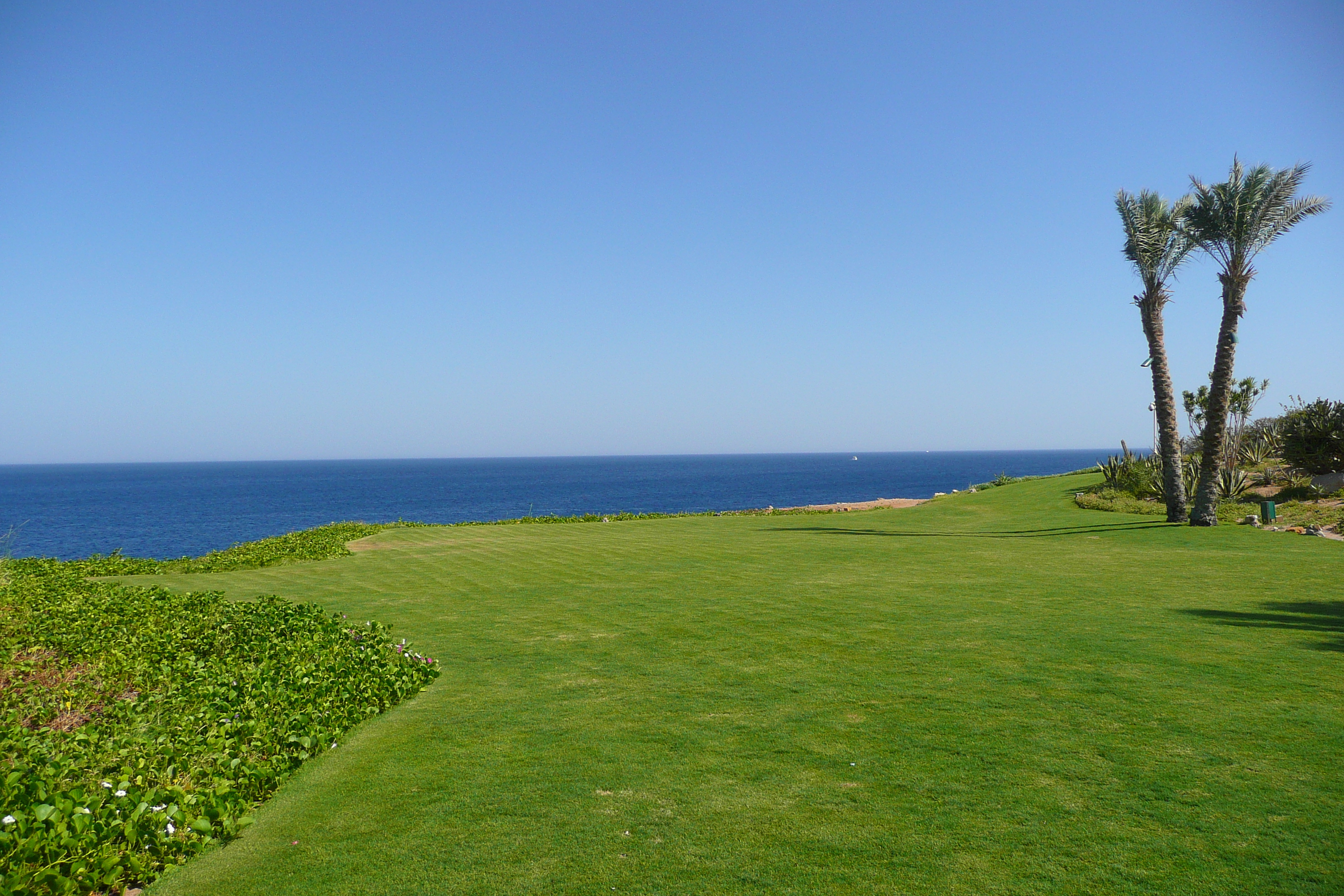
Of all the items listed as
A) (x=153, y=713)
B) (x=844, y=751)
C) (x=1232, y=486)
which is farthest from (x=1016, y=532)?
(x=153, y=713)

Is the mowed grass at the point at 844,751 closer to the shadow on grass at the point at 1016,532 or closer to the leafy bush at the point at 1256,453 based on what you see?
the shadow on grass at the point at 1016,532

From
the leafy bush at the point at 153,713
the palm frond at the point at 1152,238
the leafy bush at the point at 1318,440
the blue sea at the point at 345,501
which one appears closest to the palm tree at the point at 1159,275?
the palm frond at the point at 1152,238

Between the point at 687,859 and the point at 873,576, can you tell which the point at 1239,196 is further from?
the point at 687,859

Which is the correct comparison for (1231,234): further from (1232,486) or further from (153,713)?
(153,713)

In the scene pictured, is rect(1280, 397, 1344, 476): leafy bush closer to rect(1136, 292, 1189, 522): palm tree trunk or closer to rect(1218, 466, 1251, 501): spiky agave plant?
rect(1218, 466, 1251, 501): spiky agave plant

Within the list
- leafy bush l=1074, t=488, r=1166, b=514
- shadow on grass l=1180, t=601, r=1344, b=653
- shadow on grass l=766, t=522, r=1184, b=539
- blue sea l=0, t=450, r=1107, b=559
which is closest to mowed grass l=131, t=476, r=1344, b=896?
shadow on grass l=1180, t=601, r=1344, b=653

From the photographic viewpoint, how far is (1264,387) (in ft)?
162

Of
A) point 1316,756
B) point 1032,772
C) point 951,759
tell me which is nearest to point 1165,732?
point 1316,756

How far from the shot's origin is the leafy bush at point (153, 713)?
5.09 m

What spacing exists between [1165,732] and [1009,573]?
9.52 metres

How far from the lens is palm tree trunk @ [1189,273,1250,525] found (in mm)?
23484

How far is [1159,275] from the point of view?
2645 cm

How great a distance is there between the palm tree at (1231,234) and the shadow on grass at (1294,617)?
1279 centimetres

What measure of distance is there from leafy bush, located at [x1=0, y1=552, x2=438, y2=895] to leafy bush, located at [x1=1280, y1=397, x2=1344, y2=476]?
116ft
